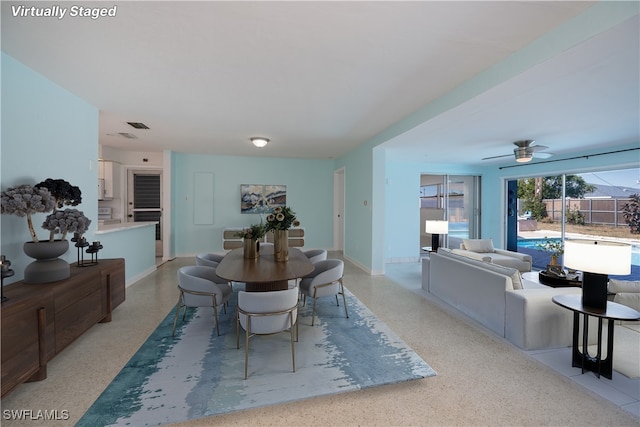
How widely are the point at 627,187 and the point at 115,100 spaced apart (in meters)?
8.47

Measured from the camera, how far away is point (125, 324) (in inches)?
122

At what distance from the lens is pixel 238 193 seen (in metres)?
7.19

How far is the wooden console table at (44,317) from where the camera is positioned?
1.78 meters

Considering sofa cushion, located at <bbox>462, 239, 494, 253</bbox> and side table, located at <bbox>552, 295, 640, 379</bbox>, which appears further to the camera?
sofa cushion, located at <bbox>462, 239, 494, 253</bbox>

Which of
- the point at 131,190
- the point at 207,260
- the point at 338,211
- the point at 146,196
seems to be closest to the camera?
the point at 207,260

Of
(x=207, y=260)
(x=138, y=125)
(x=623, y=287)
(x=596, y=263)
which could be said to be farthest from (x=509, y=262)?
(x=138, y=125)

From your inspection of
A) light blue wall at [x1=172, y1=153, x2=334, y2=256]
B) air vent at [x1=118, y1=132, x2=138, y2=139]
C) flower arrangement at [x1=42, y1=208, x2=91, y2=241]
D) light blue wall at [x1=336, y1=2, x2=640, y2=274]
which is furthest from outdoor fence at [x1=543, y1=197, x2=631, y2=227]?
air vent at [x1=118, y1=132, x2=138, y2=139]

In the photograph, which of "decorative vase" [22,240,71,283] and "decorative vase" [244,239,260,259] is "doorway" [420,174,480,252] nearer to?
"decorative vase" [244,239,260,259]

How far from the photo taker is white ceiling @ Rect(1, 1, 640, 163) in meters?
1.85

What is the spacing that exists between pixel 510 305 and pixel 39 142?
4889 millimetres

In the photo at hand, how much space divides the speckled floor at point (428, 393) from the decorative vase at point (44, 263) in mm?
733

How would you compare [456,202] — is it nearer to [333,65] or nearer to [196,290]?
[333,65]

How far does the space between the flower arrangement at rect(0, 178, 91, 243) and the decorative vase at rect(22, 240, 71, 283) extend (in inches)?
2.9

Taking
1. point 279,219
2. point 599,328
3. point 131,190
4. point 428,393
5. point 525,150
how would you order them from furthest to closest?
point 131,190 → point 525,150 → point 279,219 → point 599,328 → point 428,393
